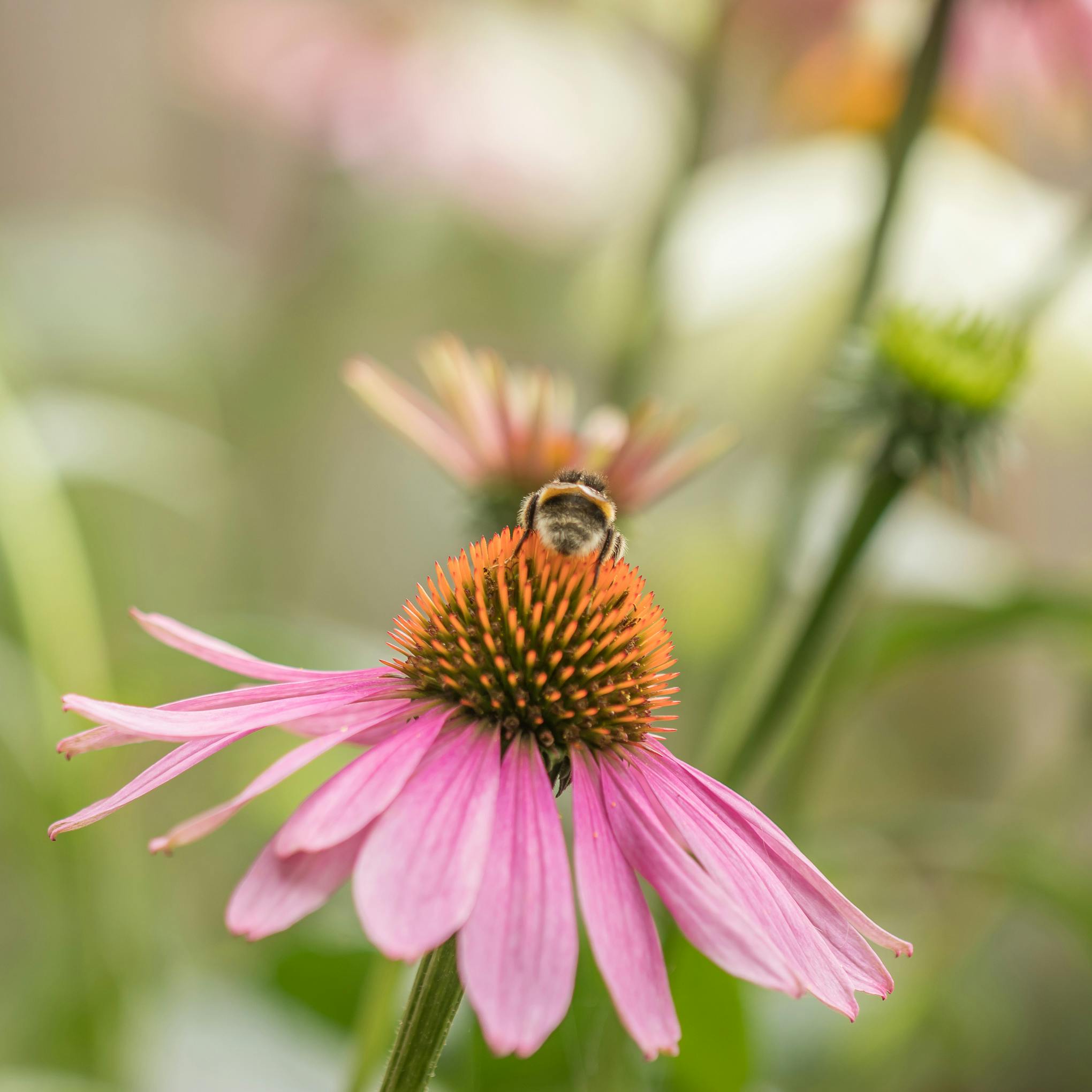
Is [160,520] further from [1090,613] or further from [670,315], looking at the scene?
[1090,613]

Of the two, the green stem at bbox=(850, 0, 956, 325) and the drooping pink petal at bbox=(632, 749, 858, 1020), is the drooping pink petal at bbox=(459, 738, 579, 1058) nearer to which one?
the drooping pink petal at bbox=(632, 749, 858, 1020)

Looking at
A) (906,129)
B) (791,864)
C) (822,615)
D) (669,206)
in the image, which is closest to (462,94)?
(669,206)

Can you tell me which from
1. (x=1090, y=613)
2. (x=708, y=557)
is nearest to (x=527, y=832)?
(x=1090, y=613)

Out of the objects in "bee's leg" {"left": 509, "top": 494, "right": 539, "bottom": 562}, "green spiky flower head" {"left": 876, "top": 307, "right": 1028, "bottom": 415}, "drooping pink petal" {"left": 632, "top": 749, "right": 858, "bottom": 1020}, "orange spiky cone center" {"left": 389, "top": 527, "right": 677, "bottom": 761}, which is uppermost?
"green spiky flower head" {"left": 876, "top": 307, "right": 1028, "bottom": 415}

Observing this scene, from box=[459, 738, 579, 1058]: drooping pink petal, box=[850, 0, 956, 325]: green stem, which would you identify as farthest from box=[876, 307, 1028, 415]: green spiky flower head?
box=[459, 738, 579, 1058]: drooping pink petal

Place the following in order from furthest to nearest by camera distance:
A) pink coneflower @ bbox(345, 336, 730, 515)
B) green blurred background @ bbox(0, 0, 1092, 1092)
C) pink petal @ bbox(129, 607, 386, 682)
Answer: green blurred background @ bbox(0, 0, 1092, 1092), pink coneflower @ bbox(345, 336, 730, 515), pink petal @ bbox(129, 607, 386, 682)

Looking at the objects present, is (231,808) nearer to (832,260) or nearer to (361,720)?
(361,720)
